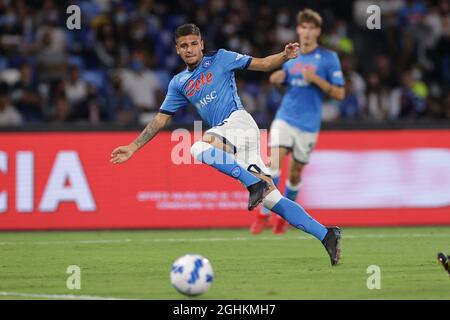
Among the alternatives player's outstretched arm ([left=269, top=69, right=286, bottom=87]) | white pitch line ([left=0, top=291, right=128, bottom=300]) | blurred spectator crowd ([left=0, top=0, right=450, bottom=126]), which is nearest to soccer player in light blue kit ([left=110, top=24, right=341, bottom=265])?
white pitch line ([left=0, top=291, right=128, bottom=300])

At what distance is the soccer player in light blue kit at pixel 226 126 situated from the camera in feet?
29.2

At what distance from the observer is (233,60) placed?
9422 mm

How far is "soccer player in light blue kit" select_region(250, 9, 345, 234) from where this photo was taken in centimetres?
1282

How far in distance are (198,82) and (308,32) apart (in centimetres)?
371

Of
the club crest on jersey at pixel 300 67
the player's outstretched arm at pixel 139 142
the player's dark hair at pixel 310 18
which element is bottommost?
the player's outstretched arm at pixel 139 142

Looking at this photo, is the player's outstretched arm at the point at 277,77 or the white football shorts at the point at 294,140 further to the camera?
the white football shorts at the point at 294,140

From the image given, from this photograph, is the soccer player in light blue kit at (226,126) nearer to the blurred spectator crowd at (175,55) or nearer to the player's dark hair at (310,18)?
the player's dark hair at (310,18)

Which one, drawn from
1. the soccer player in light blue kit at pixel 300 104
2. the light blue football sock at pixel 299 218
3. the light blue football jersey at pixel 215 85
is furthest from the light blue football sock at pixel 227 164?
the soccer player in light blue kit at pixel 300 104

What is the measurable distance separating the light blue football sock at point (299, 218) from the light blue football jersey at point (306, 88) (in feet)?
13.0

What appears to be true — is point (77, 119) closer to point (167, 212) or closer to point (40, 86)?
point (40, 86)

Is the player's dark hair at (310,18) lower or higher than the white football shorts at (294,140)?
higher

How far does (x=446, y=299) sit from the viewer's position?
7.41m

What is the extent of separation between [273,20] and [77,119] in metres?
5.25
